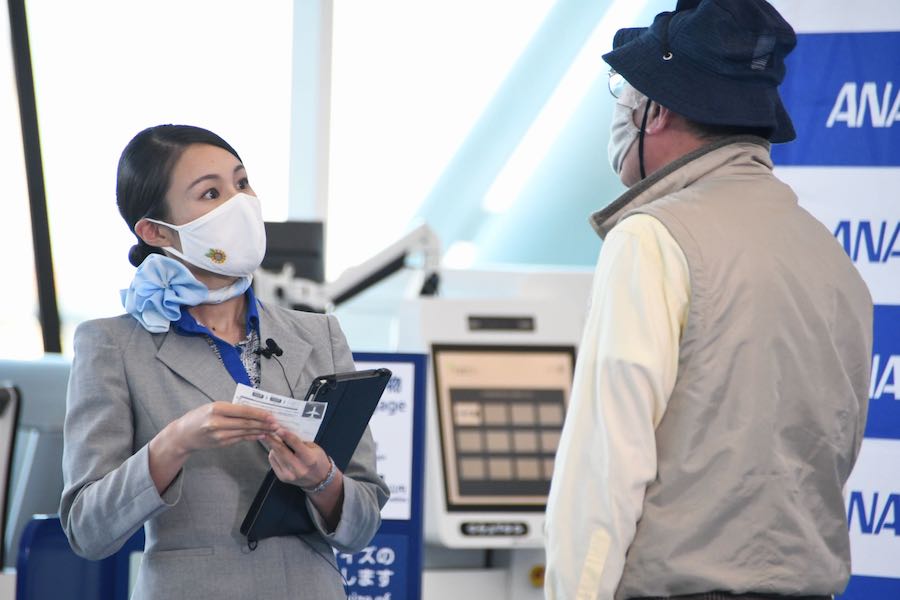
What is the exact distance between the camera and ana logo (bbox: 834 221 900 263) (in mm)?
2598

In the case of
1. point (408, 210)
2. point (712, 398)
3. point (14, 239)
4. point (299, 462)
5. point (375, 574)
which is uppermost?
point (712, 398)

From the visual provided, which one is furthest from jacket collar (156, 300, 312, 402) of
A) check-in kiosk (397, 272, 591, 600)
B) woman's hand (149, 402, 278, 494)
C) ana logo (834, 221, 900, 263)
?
ana logo (834, 221, 900, 263)

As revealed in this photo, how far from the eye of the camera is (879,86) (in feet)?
8.69

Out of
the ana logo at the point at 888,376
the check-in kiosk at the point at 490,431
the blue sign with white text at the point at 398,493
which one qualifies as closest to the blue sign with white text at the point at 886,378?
the ana logo at the point at 888,376

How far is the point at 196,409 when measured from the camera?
1523 mm

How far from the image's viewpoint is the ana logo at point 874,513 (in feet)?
8.51

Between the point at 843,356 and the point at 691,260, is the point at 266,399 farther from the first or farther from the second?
the point at 843,356

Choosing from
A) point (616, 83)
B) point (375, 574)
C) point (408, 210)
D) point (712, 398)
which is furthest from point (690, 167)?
point (408, 210)

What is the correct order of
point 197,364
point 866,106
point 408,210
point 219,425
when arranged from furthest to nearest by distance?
point 408,210
point 866,106
point 197,364
point 219,425

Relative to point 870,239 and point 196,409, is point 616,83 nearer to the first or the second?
point 196,409

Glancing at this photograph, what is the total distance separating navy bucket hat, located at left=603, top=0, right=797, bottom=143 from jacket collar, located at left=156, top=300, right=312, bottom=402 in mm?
640

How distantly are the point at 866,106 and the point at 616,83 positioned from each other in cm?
112

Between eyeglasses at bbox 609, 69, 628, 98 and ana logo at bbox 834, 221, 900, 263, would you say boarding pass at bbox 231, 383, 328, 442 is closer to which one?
eyeglasses at bbox 609, 69, 628, 98

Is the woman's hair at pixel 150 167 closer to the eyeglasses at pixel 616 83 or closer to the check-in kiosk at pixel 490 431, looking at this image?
the eyeglasses at pixel 616 83
